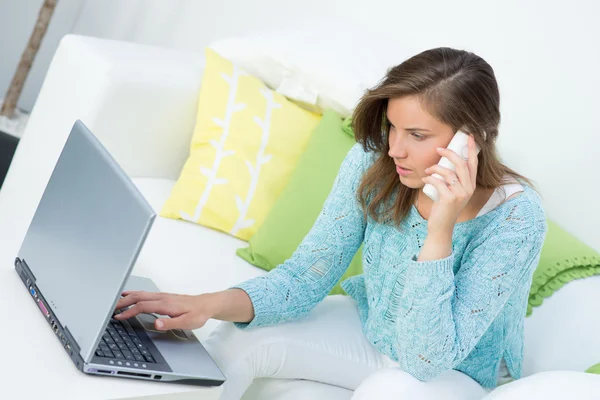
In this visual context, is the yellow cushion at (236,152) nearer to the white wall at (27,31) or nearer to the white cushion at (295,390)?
the white cushion at (295,390)

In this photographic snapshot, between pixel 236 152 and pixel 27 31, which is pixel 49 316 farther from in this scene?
pixel 27 31

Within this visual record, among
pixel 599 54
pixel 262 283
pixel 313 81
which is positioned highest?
pixel 599 54

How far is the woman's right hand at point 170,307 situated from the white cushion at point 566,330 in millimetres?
749

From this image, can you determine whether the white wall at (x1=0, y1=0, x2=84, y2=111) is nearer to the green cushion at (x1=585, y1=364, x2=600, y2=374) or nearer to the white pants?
the white pants

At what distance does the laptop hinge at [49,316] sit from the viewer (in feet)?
3.66

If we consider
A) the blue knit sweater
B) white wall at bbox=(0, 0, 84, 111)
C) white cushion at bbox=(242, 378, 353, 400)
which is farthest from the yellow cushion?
white wall at bbox=(0, 0, 84, 111)

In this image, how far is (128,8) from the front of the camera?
3025mm

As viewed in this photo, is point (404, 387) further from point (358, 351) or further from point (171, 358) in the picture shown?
point (171, 358)

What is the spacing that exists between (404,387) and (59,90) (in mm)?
1183

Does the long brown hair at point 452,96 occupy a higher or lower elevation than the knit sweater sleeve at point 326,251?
higher

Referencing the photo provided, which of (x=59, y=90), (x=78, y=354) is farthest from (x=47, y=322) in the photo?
(x=59, y=90)

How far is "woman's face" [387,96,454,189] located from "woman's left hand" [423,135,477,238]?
0.11 feet

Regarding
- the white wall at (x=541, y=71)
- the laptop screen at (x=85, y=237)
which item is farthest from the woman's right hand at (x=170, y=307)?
the white wall at (x=541, y=71)

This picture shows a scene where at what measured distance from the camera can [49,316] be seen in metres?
1.20
